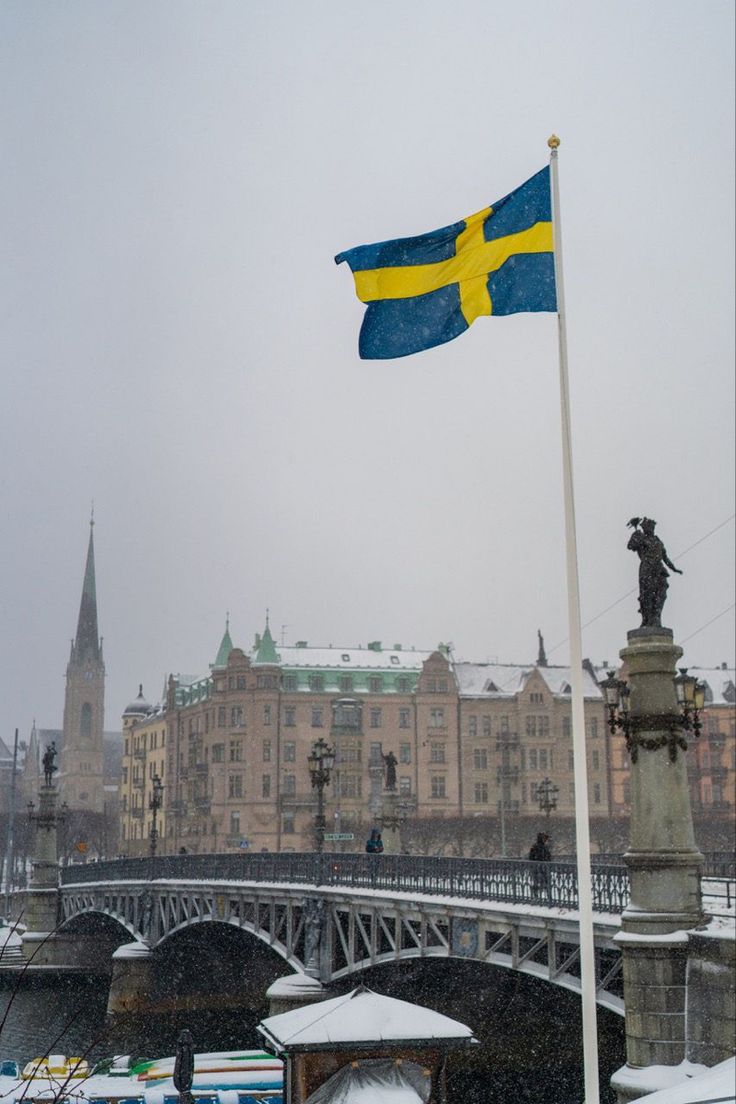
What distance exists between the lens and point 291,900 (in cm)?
4019

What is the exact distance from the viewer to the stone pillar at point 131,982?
172 feet

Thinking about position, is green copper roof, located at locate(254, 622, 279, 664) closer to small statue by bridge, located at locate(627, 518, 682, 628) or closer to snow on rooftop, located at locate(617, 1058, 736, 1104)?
small statue by bridge, located at locate(627, 518, 682, 628)

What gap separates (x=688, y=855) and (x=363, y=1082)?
5687 mm

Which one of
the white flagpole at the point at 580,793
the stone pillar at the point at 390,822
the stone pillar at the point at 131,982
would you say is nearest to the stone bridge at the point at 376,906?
the stone pillar at the point at 131,982

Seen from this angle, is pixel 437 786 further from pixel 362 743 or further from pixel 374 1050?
pixel 374 1050

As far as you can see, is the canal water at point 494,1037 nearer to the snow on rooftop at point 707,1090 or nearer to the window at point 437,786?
the snow on rooftop at point 707,1090

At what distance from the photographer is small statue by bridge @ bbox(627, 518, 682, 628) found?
63.9 feet

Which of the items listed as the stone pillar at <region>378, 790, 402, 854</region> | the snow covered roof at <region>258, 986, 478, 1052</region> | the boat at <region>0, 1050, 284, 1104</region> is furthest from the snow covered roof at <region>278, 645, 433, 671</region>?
the snow covered roof at <region>258, 986, 478, 1052</region>

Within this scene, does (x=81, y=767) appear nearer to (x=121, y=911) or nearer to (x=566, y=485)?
(x=121, y=911)

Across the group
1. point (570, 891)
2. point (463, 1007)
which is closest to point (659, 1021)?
point (570, 891)

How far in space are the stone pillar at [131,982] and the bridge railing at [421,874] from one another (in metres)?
3.45

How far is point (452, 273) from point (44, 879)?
6267 cm

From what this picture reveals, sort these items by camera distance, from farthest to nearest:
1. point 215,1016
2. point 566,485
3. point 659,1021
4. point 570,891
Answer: point 215,1016, point 570,891, point 659,1021, point 566,485

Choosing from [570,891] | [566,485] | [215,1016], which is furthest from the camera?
[215,1016]
